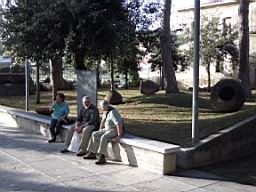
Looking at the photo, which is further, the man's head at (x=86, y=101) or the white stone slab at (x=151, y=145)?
the man's head at (x=86, y=101)

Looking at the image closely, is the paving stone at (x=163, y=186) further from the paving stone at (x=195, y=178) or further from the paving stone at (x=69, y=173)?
the paving stone at (x=69, y=173)

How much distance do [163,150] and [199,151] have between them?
39.9 inches

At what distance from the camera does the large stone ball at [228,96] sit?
13.5 meters

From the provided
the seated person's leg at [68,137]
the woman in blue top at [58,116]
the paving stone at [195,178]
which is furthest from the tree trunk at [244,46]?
the paving stone at [195,178]

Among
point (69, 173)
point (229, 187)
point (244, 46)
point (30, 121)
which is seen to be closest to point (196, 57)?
point (229, 187)

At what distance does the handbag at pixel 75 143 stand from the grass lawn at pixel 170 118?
142 centimetres

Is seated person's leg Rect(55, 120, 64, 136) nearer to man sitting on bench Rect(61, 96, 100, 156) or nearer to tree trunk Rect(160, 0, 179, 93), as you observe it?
man sitting on bench Rect(61, 96, 100, 156)

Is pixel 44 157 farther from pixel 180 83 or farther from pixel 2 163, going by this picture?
pixel 180 83

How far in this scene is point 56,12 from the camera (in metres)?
12.4

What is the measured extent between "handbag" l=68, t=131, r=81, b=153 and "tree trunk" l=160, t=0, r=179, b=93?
858 cm

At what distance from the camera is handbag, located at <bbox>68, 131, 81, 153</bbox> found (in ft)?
32.1

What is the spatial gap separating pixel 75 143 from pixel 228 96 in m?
5.84

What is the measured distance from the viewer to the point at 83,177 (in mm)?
7949

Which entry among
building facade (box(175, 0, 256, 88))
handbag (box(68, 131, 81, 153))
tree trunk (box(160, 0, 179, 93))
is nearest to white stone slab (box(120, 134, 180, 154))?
handbag (box(68, 131, 81, 153))
